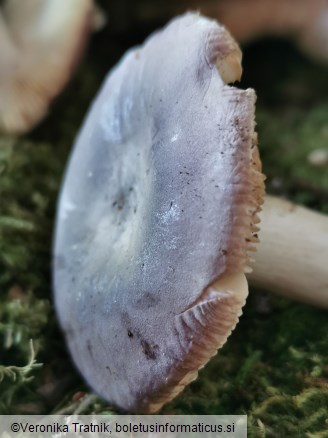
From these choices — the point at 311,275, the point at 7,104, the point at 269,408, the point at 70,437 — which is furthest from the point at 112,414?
the point at 7,104

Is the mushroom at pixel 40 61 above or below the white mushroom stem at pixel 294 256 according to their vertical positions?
above

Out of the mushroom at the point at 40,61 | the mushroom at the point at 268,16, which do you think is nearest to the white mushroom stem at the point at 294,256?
the mushroom at the point at 40,61

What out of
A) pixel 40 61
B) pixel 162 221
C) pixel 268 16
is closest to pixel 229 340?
pixel 162 221

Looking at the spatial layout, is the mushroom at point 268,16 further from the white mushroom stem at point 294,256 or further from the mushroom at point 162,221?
the white mushroom stem at point 294,256

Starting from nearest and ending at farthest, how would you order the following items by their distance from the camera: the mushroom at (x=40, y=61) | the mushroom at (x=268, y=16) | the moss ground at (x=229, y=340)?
1. the moss ground at (x=229, y=340)
2. the mushroom at (x=40, y=61)
3. the mushroom at (x=268, y=16)

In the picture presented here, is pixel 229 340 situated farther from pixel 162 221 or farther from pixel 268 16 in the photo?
pixel 268 16

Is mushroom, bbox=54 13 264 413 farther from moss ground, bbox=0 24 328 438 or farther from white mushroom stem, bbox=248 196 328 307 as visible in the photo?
white mushroom stem, bbox=248 196 328 307

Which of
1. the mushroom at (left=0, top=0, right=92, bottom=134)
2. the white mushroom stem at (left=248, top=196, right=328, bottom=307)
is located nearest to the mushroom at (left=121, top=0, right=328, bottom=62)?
the mushroom at (left=0, top=0, right=92, bottom=134)

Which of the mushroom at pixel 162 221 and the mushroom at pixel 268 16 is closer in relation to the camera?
the mushroom at pixel 162 221
